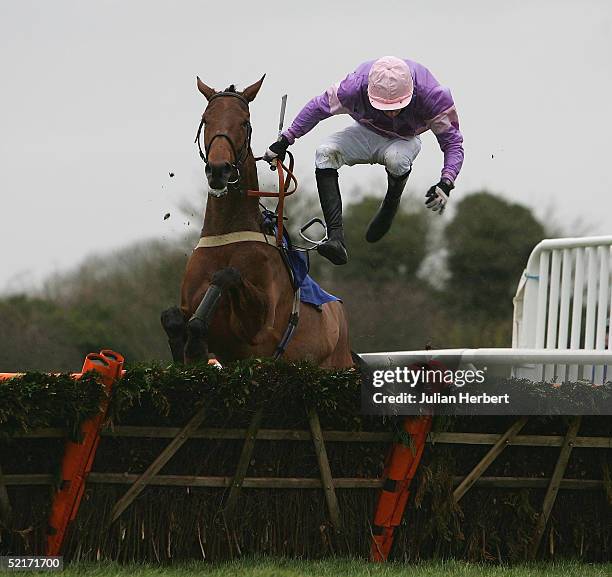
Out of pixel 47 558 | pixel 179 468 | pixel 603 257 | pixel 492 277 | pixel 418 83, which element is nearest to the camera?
pixel 47 558

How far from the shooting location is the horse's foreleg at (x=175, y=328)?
6750 millimetres

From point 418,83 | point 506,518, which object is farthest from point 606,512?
point 418,83

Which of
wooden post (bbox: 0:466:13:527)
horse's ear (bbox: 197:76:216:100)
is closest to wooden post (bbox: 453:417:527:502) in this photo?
wooden post (bbox: 0:466:13:527)

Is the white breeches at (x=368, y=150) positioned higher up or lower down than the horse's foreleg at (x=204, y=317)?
higher up

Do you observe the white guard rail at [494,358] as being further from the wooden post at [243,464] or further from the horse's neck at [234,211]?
the horse's neck at [234,211]

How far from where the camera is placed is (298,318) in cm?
738

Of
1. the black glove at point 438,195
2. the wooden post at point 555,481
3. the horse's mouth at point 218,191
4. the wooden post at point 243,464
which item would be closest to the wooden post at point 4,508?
the wooden post at point 243,464

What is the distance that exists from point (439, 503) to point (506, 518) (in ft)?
1.17

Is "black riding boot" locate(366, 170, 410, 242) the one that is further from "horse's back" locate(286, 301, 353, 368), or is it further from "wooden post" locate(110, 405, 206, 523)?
"wooden post" locate(110, 405, 206, 523)

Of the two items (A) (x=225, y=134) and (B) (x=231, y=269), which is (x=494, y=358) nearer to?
(B) (x=231, y=269)

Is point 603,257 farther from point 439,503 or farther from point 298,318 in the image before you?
point 439,503

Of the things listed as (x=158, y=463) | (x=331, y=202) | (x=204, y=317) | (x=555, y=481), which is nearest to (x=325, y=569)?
(x=158, y=463)

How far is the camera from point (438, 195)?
22.8ft

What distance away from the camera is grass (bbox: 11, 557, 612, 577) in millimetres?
5121
